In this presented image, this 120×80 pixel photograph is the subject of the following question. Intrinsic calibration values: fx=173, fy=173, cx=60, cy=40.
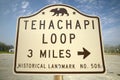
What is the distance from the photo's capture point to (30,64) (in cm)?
129

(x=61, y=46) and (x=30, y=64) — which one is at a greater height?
(x=61, y=46)

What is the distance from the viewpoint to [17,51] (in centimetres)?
134

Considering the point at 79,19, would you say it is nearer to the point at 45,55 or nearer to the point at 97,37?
the point at 97,37

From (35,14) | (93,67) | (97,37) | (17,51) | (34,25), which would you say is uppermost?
(35,14)

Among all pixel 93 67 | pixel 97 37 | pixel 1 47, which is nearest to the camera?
pixel 93 67

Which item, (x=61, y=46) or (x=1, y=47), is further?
(x=1, y=47)

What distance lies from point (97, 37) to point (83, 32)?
12cm

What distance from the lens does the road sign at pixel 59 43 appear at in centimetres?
128

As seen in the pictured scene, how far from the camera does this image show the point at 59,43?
1339 millimetres

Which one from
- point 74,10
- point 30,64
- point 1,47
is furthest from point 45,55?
point 1,47

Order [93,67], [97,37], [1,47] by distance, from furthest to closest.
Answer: [1,47] < [97,37] < [93,67]

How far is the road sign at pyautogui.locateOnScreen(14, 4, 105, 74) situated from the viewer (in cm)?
128

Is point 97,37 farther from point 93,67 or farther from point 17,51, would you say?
point 17,51

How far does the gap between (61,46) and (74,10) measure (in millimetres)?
350
